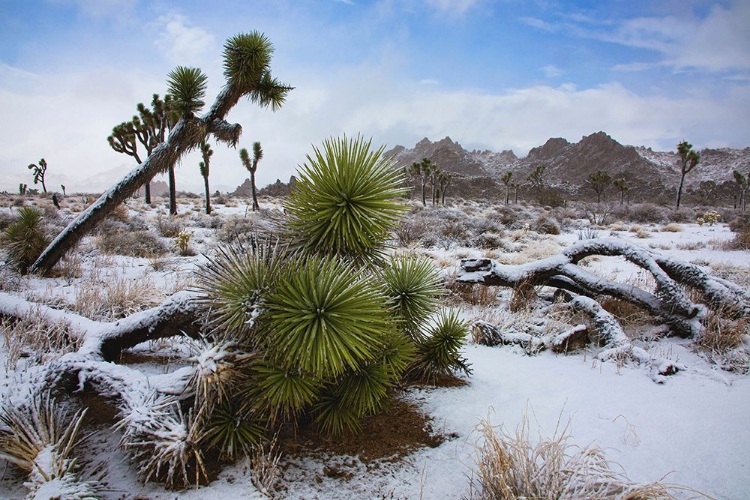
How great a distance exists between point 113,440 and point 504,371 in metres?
2.99

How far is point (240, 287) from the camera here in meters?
1.99

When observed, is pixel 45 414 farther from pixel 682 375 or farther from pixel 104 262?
pixel 104 262

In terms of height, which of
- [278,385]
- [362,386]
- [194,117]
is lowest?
[362,386]

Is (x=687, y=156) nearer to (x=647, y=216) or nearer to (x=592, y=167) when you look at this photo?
(x=647, y=216)

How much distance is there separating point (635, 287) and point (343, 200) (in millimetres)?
4131

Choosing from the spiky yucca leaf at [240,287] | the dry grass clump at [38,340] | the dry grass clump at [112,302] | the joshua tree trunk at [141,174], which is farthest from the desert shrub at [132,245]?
the spiky yucca leaf at [240,287]

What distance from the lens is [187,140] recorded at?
609 centimetres

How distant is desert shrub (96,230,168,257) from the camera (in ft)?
30.0

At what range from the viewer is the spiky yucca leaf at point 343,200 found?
2232 mm

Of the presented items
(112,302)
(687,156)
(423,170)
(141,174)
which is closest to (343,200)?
(112,302)

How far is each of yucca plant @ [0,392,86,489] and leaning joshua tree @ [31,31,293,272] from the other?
14.6 ft

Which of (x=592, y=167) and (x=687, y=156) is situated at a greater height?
(x=592, y=167)

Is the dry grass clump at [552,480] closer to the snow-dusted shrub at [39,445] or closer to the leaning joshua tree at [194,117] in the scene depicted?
the snow-dusted shrub at [39,445]

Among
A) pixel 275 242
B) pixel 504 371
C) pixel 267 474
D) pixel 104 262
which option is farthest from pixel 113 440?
pixel 104 262
